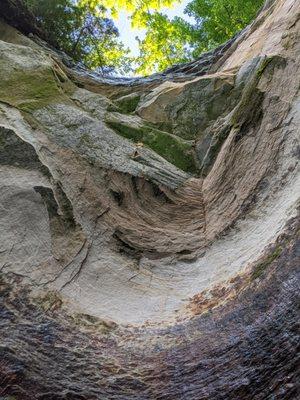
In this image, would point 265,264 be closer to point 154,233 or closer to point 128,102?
point 154,233

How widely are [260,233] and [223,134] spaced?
309 centimetres

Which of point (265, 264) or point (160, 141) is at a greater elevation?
point (160, 141)

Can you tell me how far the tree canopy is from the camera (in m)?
16.3

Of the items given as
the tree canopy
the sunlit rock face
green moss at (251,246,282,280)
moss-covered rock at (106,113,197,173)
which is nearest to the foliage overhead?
the tree canopy

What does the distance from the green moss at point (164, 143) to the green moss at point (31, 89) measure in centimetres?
139

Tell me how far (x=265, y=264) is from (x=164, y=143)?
494 centimetres

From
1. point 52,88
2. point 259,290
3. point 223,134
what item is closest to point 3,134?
point 52,88

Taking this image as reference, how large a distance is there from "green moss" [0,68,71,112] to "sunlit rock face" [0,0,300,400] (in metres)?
0.04

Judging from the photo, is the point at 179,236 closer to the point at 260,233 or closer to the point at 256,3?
the point at 260,233

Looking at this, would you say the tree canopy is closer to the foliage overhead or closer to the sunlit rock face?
the foliage overhead

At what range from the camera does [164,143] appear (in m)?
10.3

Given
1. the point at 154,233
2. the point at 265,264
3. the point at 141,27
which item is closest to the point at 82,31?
the point at 141,27

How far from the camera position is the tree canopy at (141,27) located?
16.3 metres

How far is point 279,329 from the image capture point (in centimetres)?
505
